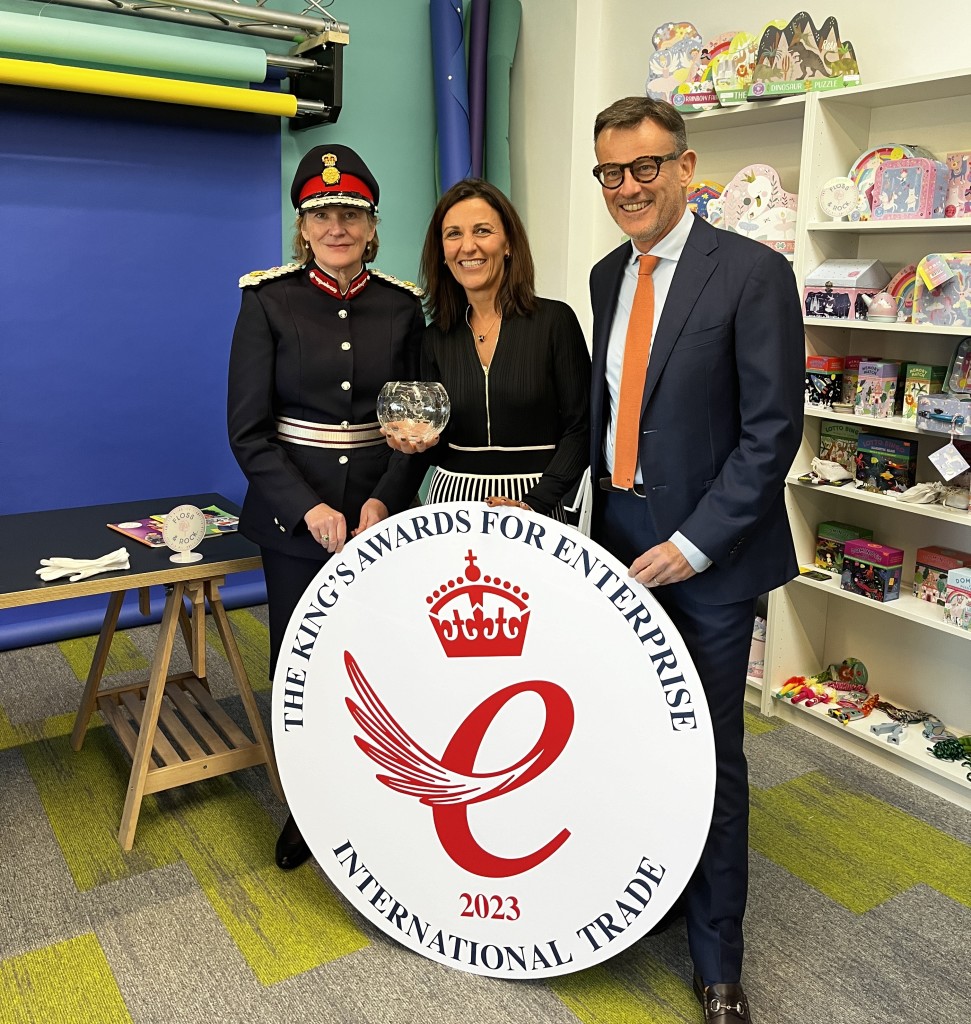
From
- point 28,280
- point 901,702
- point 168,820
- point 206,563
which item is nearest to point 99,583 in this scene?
point 206,563

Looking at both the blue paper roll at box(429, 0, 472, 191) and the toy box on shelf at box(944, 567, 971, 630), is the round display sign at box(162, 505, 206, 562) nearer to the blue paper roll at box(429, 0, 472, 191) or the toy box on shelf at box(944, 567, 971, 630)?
the toy box on shelf at box(944, 567, 971, 630)

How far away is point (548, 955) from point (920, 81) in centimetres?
228

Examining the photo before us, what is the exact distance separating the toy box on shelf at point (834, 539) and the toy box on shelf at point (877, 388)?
40cm

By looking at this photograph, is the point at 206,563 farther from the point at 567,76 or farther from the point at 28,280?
the point at 567,76

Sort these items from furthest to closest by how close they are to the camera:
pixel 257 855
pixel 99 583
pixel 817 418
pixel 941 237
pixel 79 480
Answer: pixel 79 480 < pixel 817 418 < pixel 941 237 < pixel 257 855 < pixel 99 583

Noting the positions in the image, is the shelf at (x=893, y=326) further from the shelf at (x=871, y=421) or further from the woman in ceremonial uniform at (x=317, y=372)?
the woman in ceremonial uniform at (x=317, y=372)

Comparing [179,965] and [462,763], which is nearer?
[462,763]

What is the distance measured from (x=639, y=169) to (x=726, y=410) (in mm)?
432

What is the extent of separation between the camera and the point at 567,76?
4.00m

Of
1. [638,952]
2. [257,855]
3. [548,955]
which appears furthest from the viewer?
[257,855]

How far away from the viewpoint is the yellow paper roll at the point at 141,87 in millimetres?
3082

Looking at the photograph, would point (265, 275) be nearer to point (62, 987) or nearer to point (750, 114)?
point (62, 987)

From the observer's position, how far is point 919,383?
2.82 m

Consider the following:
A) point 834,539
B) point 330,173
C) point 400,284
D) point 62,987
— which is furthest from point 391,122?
point 62,987
